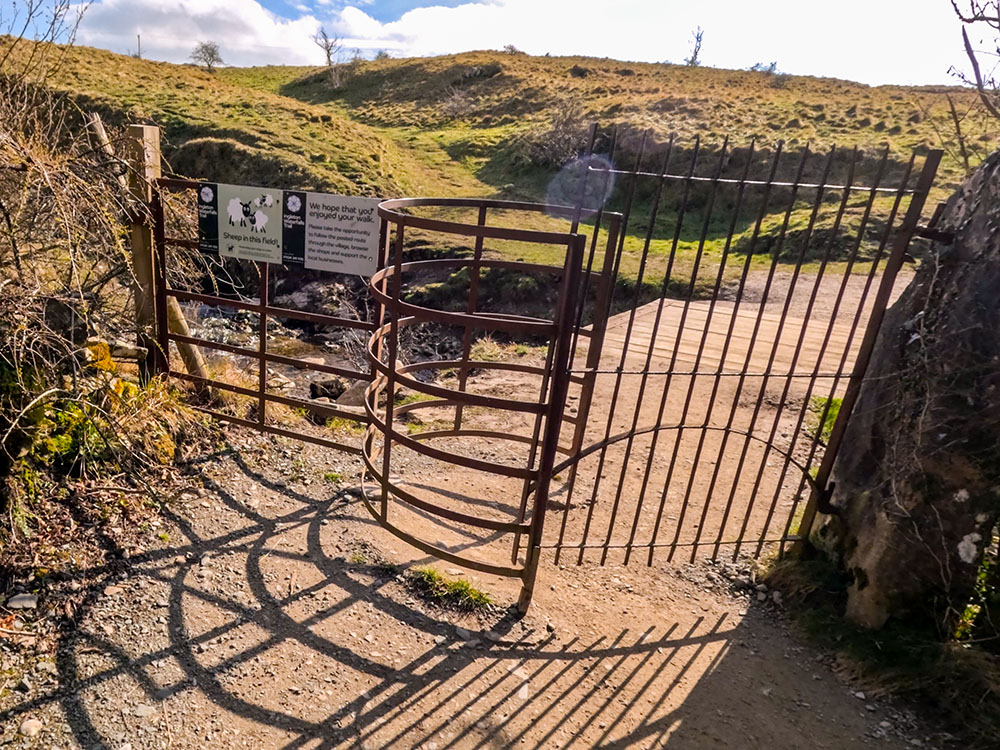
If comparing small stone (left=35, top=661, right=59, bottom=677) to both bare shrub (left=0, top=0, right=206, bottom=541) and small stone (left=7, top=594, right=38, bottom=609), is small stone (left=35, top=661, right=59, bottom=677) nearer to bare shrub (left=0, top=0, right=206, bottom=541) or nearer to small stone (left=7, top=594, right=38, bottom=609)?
small stone (left=7, top=594, right=38, bottom=609)

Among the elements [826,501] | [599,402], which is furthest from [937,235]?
[599,402]

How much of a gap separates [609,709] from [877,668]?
1491mm

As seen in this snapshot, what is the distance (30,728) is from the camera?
2.64m

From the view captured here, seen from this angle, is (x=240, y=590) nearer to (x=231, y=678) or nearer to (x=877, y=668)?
(x=231, y=678)

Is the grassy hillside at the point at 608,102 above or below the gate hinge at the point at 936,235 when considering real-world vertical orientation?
above

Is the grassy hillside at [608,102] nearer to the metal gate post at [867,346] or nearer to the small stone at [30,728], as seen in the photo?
the metal gate post at [867,346]

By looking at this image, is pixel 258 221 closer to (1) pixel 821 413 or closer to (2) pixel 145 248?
(2) pixel 145 248

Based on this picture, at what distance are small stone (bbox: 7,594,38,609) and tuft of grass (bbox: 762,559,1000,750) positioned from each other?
14.2ft

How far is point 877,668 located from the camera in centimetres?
325

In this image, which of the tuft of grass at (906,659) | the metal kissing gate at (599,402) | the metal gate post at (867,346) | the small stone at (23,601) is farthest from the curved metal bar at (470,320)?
the small stone at (23,601)

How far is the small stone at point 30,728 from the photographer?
8.61ft

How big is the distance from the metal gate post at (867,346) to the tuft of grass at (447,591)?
2.13 meters

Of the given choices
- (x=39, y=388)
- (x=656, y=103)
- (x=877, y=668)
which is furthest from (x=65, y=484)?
(x=656, y=103)

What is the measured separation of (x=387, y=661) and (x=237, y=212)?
3.50 meters
